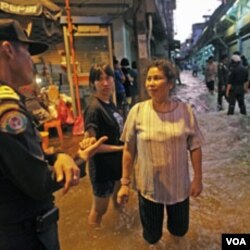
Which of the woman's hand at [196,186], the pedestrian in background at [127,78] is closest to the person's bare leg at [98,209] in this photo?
the woman's hand at [196,186]

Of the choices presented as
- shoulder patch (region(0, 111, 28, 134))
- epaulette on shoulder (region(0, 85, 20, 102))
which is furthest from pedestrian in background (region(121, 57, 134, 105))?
shoulder patch (region(0, 111, 28, 134))

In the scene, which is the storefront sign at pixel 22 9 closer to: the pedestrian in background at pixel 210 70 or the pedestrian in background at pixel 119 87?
the pedestrian in background at pixel 119 87

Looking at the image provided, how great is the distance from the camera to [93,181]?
298 cm

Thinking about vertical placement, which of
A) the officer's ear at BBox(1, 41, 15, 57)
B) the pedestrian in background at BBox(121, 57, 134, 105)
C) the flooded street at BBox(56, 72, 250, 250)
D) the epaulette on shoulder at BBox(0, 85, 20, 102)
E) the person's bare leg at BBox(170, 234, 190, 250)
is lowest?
the flooded street at BBox(56, 72, 250, 250)

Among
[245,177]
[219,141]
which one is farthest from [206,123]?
[245,177]

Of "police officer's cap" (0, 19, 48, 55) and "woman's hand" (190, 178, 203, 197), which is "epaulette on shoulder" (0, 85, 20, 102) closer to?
"police officer's cap" (0, 19, 48, 55)

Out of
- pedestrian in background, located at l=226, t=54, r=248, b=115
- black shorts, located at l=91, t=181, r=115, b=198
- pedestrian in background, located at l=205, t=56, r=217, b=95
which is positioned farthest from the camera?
pedestrian in background, located at l=205, t=56, r=217, b=95

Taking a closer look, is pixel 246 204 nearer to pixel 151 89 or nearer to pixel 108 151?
pixel 108 151

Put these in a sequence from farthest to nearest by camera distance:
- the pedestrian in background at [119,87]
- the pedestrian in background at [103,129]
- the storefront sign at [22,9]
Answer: the pedestrian in background at [119,87] < the storefront sign at [22,9] < the pedestrian in background at [103,129]

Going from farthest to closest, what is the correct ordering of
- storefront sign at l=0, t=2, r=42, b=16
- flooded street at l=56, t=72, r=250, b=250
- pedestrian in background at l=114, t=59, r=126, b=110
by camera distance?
1. pedestrian in background at l=114, t=59, r=126, b=110
2. storefront sign at l=0, t=2, r=42, b=16
3. flooded street at l=56, t=72, r=250, b=250

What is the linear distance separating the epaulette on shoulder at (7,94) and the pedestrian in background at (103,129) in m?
1.51

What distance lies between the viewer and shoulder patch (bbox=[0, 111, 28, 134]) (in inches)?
45.5

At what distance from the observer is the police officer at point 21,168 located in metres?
1.19

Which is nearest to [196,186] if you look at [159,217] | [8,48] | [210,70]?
[159,217]
